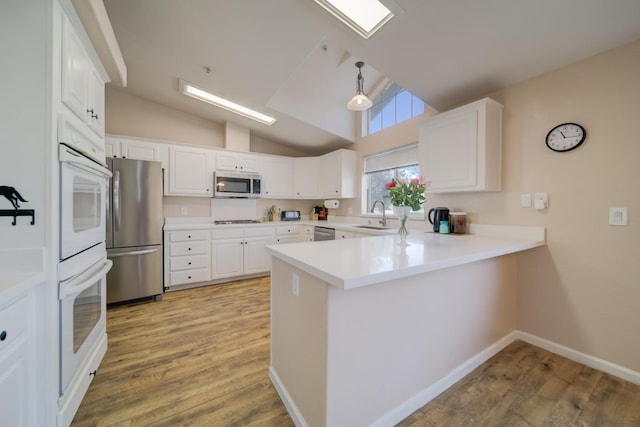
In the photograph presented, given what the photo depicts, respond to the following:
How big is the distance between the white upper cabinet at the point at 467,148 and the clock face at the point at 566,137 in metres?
0.35

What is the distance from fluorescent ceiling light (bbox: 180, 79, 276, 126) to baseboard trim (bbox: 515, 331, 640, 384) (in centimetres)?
391

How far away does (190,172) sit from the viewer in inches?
143

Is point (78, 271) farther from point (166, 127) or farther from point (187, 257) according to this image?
point (166, 127)

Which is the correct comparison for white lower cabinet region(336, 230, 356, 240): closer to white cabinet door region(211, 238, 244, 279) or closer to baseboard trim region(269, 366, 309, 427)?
white cabinet door region(211, 238, 244, 279)

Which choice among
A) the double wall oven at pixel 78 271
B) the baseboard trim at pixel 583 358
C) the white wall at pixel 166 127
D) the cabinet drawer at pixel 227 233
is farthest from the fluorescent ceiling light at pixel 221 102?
the baseboard trim at pixel 583 358

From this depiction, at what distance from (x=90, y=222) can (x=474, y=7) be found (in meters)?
2.80

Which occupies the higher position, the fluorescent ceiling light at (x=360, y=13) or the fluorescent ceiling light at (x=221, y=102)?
the fluorescent ceiling light at (x=221, y=102)

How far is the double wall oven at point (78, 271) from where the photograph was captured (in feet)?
3.92

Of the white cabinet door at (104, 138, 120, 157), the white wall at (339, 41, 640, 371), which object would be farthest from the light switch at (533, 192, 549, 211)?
the white cabinet door at (104, 138, 120, 157)

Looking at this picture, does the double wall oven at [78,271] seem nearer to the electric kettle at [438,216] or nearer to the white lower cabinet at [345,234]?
the white lower cabinet at [345,234]

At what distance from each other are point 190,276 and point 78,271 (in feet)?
7.01

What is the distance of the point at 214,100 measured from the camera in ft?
10.9

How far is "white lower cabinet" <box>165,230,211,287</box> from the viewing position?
3217 mm

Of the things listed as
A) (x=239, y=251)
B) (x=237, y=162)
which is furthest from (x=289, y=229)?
(x=237, y=162)
